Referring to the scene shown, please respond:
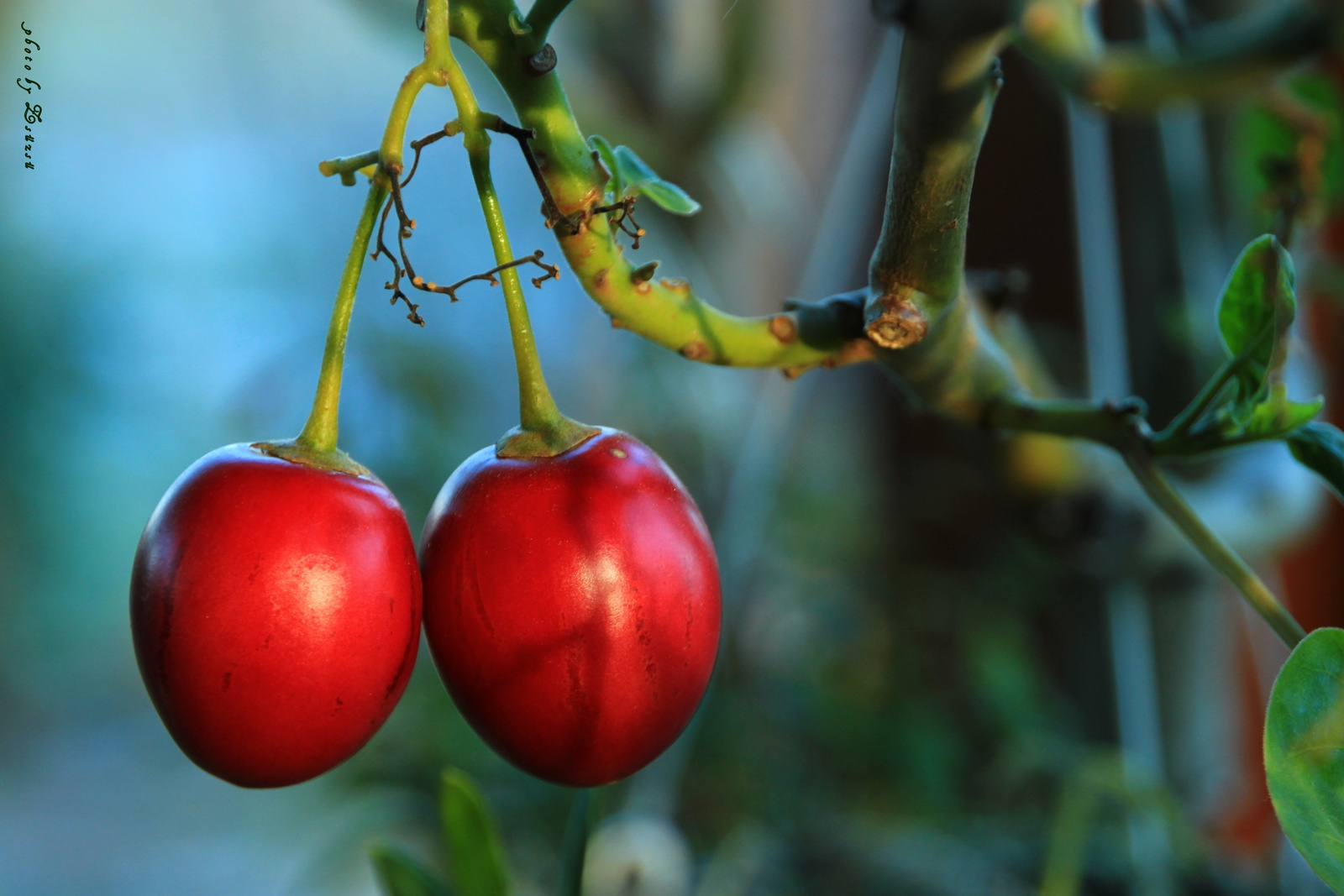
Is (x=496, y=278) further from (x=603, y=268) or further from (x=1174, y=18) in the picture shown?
(x=1174, y=18)

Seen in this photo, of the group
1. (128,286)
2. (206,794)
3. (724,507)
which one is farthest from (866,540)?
(128,286)

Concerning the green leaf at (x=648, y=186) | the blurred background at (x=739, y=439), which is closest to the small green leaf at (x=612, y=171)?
the green leaf at (x=648, y=186)

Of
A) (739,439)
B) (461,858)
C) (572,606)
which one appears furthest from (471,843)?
(739,439)

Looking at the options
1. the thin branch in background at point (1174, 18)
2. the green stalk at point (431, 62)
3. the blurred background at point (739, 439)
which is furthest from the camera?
the blurred background at point (739, 439)

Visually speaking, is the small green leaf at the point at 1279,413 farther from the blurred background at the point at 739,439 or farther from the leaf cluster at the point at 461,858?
the leaf cluster at the point at 461,858

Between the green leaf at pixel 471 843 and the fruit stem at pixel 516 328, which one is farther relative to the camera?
the green leaf at pixel 471 843

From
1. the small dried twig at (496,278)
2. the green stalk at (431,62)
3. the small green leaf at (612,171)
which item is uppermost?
the green stalk at (431,62)
